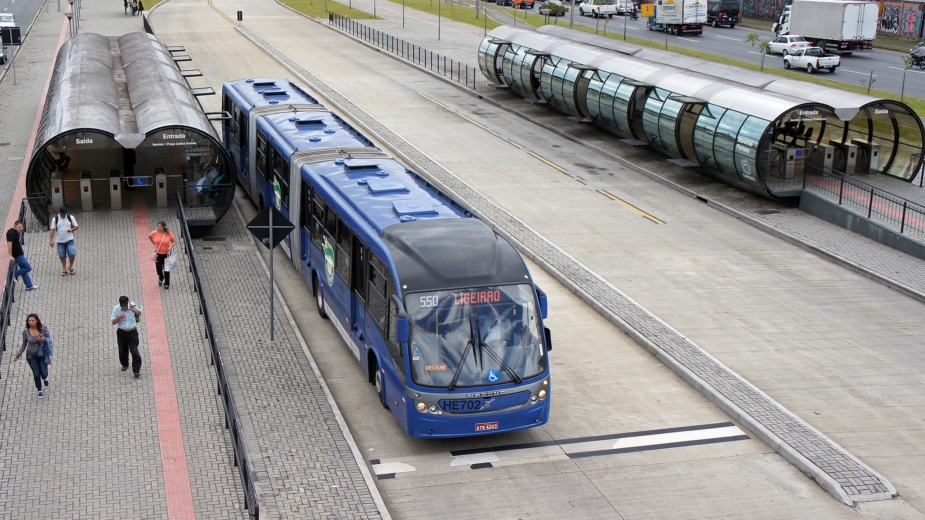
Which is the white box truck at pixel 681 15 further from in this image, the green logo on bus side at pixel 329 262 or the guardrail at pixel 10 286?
the green logo on bus side at pixel 329 262

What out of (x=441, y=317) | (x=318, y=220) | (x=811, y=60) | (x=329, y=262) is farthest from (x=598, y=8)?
(x=441, y=317)

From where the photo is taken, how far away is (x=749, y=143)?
27.1 meters

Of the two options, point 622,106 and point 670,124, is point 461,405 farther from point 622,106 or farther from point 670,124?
point 622,106

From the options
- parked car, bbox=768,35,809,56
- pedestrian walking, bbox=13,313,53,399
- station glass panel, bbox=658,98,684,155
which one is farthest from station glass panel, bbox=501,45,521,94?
pedestrian walking, bbox=13,313,53,399

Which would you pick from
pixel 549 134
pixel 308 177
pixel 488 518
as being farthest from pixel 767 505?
pixel 549 134

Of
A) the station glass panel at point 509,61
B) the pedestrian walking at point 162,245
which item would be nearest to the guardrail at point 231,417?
the pedestrian walking at point 162,245

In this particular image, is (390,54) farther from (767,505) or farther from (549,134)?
(767,505)

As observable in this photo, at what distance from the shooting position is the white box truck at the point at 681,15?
71250 millimetres

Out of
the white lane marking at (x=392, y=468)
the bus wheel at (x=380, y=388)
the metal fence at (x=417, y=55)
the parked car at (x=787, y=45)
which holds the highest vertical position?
the parked car at (x=787, y=45)

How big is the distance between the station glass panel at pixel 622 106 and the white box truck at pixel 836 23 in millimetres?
33210

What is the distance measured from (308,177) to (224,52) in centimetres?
3645

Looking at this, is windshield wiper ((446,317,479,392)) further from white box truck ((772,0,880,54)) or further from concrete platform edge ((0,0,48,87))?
white box truck ((772,0,880,54))

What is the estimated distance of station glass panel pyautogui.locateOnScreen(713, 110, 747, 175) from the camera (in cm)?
2775

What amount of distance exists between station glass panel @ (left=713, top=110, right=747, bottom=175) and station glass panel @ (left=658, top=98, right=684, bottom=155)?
2.13 meters
